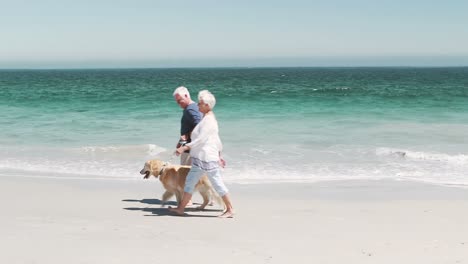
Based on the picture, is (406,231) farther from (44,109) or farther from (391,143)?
(44,109)

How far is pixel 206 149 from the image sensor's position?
626 centimetres

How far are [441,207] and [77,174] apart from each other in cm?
634

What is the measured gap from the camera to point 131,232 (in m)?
5.61

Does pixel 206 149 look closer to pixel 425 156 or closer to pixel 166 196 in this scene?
pixel 166 196

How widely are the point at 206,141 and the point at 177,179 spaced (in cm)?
92

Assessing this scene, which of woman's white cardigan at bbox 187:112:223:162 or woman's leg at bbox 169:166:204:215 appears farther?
woman's leg at bbox 169:166:204:215

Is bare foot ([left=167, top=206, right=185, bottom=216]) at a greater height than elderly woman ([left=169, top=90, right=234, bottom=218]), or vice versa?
elderly woman ([left=169, top=90, right=234, bottom=218])

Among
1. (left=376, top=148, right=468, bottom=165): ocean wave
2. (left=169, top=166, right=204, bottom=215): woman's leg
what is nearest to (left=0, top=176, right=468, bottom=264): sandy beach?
(left=169, top=166, right=204, bottom=215): woman's leg

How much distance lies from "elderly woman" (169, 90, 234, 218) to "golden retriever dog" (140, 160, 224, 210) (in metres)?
0.25

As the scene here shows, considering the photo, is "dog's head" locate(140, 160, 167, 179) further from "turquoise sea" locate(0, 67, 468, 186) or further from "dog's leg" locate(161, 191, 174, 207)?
"turquoise sea" locate(0, 67, 468, 186)

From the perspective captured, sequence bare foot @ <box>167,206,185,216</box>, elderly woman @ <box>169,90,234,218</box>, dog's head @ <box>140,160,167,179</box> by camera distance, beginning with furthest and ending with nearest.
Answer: dog's head @ <box>140,160,167,179</box>, bare foot @ <box>167,206,185,216</box>, elderly woman @ <box>169,90,234,218</box>

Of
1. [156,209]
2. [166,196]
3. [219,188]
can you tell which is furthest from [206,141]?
[156,209]

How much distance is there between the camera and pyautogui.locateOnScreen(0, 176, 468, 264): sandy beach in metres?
4.85

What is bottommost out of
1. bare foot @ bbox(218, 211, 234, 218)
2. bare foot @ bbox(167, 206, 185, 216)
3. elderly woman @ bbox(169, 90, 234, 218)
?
bare foot @ bbox(167, 206, 185, 216)
